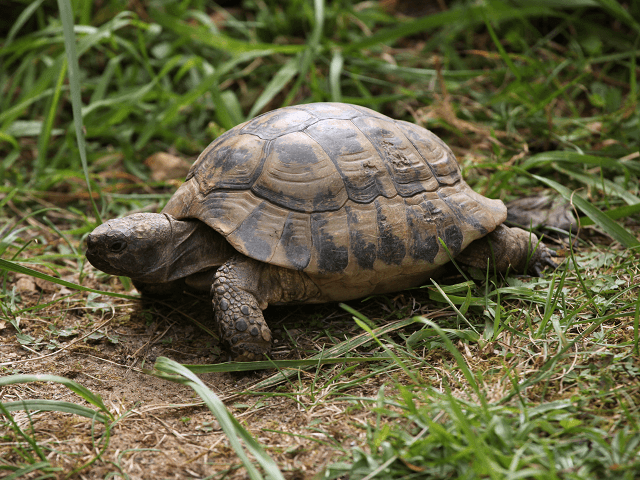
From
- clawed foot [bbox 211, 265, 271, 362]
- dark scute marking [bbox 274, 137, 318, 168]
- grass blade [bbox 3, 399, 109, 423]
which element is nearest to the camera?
grass blade [bbox 3, 399, 109, 423]

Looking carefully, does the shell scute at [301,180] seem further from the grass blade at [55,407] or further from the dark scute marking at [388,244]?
the grass blade at [55,407]

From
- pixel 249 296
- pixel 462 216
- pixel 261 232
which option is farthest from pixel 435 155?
pixel 249 296

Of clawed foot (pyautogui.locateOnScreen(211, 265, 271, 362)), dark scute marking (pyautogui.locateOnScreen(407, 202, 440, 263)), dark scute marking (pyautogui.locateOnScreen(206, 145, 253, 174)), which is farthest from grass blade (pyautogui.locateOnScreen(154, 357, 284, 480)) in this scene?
dark scute marking (pyautogui.locateOnScreen(407, 202, 440, 263))

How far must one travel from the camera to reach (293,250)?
268 cm

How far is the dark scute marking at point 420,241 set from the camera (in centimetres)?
283

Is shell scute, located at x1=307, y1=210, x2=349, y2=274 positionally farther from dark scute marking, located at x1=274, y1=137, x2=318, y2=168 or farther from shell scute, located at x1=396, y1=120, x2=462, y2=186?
shell scute, located at x1=396, y1=120, x2=462, y2=186

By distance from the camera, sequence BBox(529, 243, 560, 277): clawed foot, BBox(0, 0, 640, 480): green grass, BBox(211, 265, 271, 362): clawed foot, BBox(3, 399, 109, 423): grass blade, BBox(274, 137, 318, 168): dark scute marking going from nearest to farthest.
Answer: BBox(0, 0, 640, 480): green grass, BBox(3, 399, 109, 423): grass blade, BBox(211, 265, 271, 362): clawed foot, BBox(274, 137, 318, 168): dark scute marking, BBox(529, 243, 560, 277): clawed foot

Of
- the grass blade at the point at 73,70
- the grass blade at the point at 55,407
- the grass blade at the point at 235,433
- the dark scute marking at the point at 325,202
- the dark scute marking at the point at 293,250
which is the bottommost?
the grass blade at the point at 55,407

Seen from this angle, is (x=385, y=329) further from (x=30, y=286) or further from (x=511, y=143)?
(x=511, y=143)

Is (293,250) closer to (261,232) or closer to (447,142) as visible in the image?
(261,232)

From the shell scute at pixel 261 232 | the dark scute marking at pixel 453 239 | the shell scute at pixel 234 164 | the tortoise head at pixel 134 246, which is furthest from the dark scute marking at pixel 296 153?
the dark scute marking at pixel 453 239

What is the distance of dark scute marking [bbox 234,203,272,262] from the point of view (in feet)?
8.68

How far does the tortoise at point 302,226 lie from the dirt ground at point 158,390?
192mm

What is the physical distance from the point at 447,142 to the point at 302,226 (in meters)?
2.52
